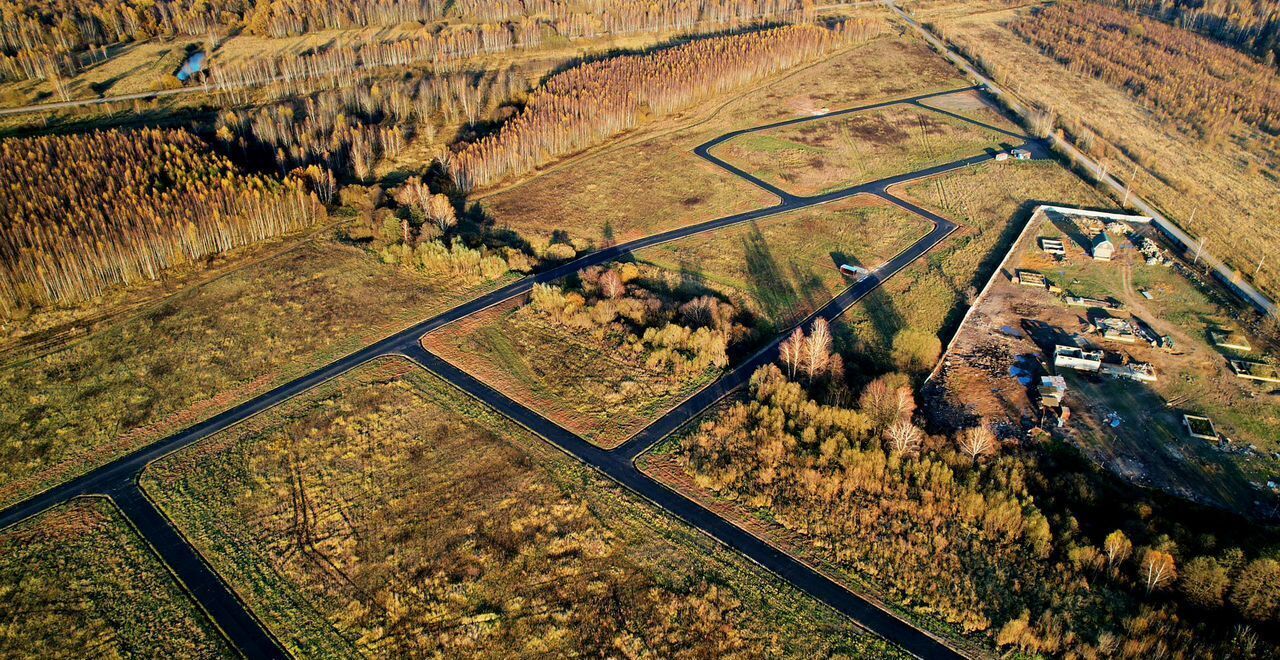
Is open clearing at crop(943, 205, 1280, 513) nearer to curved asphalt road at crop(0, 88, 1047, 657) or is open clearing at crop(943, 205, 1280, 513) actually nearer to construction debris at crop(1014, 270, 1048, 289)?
construction debris at crop(1014, 270, 1048, 289)

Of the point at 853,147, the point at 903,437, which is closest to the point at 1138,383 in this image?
the point at 903,437

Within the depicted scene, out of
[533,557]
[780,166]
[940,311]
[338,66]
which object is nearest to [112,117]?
[338,66]

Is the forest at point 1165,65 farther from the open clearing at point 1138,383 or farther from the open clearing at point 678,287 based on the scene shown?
the open clearing at point 678,287

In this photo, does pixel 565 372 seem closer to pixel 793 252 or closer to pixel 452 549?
pixel 452 549

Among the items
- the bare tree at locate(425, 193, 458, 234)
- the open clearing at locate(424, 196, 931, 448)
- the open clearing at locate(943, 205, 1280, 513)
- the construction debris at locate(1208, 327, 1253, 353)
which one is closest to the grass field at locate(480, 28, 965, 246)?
the bare tree at locate(425, 193, 458, 234)

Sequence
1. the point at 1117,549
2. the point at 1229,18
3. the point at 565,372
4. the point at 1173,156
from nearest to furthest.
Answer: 1. the point at 1117,549
2. the point at 565,372
3. the point at 1173,156
4. the point at 1229,18
